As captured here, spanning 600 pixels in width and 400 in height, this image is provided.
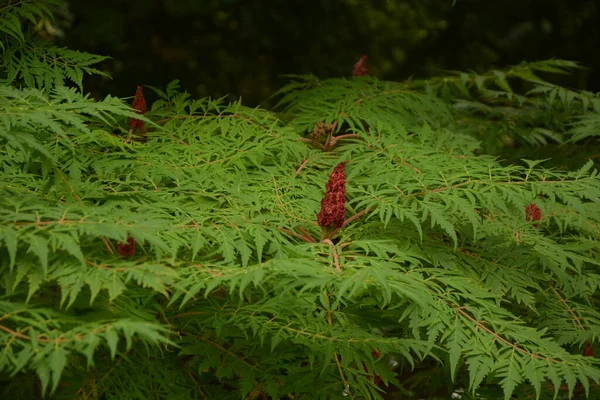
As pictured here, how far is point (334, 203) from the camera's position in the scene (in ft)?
5.96

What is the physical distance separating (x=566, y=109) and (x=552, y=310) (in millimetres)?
1038

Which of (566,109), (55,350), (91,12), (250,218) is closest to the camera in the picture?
(55,350)

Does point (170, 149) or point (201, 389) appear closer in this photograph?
point (201, 389)

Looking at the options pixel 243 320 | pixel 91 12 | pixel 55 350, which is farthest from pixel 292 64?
pixel 55 350

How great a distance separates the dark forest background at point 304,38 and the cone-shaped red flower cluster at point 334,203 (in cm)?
280

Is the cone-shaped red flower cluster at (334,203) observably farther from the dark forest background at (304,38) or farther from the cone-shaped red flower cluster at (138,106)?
the dark forest background at (304,38)

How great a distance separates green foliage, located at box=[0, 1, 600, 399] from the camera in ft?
4.94

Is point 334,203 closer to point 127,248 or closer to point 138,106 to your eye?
point 127,248

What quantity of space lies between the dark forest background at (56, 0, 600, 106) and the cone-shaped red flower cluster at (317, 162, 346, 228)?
9.19 ft

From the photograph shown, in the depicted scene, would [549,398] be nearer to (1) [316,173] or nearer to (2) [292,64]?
(1) [316,173]

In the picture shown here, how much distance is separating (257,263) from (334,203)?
21 cm

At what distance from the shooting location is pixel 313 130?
2369mm

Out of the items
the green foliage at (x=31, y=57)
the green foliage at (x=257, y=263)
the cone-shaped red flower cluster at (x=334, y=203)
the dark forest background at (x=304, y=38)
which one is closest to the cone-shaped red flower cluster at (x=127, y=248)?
the green foliage at (x=257, y=263)

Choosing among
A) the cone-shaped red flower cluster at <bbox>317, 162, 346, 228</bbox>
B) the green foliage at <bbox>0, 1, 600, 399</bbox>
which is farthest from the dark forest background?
the cone-shaped red flower cluster at <bbox>317, 162, 346, 228</bbox>
